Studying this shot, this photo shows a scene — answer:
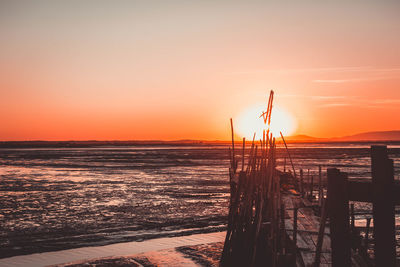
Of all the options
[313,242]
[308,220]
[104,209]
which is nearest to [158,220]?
[104,209]

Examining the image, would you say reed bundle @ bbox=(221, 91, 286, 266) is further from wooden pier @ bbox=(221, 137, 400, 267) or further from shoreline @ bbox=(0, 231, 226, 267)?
shoreline @ bbox=(0, 231, 226, 267)

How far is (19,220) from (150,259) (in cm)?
685

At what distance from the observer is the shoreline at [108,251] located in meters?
9.71

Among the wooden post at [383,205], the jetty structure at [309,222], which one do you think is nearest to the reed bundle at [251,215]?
the jetty structure at [309,222]

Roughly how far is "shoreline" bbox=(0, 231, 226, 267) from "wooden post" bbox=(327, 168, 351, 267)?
7169mm

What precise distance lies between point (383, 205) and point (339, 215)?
1.59 ft

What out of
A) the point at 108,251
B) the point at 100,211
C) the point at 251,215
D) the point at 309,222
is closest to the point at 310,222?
the point at 309,222

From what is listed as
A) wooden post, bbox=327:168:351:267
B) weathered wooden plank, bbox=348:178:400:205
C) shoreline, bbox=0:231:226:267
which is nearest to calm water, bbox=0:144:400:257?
shoreline, bbox=0:231:226:267

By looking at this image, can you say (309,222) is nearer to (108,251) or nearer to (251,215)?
(251,215)

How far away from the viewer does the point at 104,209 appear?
16.6 metres

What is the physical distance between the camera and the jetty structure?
398 cm

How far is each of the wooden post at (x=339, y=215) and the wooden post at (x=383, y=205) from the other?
1.08ft

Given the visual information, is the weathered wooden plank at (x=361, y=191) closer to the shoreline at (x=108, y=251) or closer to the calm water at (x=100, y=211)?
the shoreline at (x=108, y=251)

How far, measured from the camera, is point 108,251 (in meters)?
10.7
